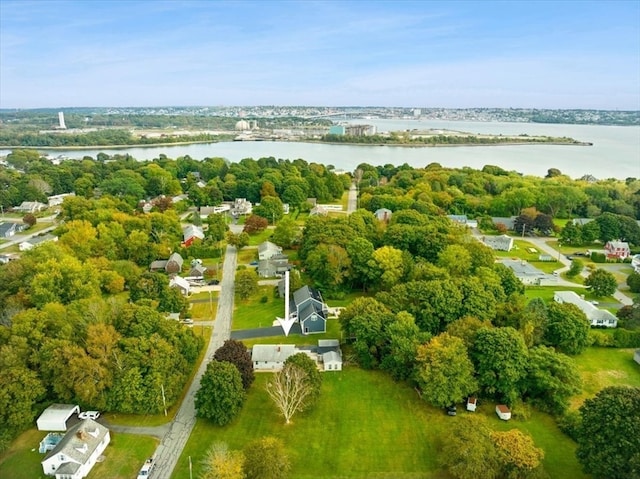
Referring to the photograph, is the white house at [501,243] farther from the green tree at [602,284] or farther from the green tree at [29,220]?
the green tree at [29,220]

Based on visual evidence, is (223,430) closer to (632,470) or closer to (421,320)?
(421,320)

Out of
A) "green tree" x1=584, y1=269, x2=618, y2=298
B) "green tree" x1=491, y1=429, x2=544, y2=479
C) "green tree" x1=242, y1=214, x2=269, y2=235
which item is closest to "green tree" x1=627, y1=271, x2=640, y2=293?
"green tree" x1=584, y1=269, x2=618, y2=298

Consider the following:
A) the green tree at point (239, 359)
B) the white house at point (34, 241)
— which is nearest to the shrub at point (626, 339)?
the green tree at point (239, 359)

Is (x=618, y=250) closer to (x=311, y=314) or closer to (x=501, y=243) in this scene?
(x=501, y=243)

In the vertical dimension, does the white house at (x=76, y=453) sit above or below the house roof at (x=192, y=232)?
below

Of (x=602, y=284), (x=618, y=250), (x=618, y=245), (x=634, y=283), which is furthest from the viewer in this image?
(x=618, y=245)

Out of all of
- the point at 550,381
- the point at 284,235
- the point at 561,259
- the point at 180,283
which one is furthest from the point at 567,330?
the point at 180,283

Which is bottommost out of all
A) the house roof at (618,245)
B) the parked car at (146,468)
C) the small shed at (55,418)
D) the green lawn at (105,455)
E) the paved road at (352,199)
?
the green lawn at (105,455)
